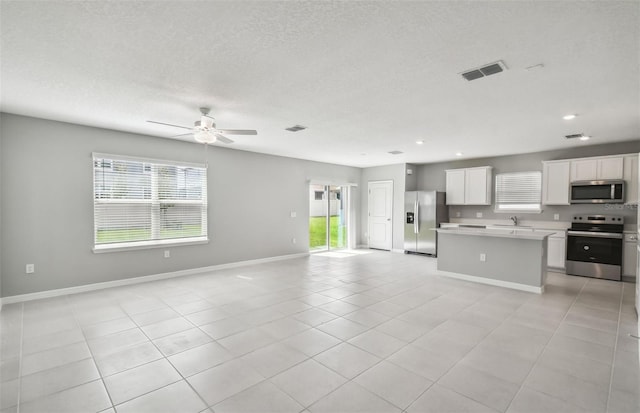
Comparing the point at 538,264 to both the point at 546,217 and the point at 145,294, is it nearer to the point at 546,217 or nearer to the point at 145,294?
the point at 546,217

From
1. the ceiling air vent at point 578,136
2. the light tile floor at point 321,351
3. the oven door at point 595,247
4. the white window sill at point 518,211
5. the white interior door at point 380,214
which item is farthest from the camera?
the white interior door at point 380,214

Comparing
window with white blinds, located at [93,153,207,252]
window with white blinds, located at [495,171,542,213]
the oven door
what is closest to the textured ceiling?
window with white blinds, located at [93,153,207,252]

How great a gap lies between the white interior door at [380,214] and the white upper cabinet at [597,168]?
13.3 ft

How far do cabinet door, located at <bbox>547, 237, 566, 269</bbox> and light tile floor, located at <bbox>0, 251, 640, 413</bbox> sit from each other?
1.31 m

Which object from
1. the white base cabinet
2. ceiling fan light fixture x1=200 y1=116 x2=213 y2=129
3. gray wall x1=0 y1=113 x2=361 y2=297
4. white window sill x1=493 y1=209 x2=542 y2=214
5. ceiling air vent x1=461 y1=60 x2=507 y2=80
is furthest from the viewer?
white window sill x1=493 y1=209 x2=542 y2=214

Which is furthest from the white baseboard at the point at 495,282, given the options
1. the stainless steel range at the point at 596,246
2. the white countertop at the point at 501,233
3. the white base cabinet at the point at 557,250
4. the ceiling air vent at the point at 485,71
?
Result: the ceiling air vent at the point at 485,71

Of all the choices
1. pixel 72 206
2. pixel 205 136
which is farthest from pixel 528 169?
pixel 72 206

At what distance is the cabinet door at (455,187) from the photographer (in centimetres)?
765

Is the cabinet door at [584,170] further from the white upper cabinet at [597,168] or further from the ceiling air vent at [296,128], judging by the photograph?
the ceiling air vent at [296,128]

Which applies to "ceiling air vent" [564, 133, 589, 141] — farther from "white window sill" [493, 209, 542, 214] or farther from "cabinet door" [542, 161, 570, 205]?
"white window sill" [493, 209, 542, 214]

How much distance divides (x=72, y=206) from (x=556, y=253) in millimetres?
8567

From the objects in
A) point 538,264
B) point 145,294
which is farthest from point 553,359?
point 145,294

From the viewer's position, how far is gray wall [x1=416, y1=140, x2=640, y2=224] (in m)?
5.73

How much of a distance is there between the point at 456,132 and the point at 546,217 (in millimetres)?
3386
